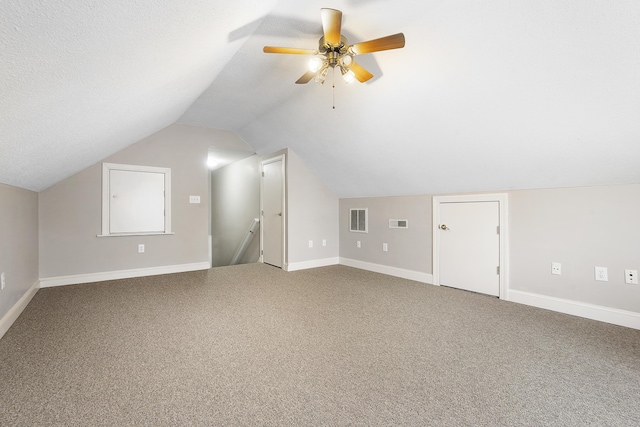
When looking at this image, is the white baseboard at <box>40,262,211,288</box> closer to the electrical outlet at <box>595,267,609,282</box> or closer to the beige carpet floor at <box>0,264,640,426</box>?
the beige carpet floor at <box>0,264,640,426</box>

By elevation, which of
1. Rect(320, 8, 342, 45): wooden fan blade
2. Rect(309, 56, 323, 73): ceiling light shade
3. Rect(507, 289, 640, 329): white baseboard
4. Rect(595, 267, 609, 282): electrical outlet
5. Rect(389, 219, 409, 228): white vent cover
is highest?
Rect(320, 8, 342, 45): wooden fan blade

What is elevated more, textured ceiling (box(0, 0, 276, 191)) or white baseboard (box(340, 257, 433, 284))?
textured ceiling (box(0, 0, 276, 191))

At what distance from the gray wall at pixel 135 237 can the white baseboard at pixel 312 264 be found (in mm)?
1479

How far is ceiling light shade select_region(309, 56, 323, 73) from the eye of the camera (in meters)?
2.21

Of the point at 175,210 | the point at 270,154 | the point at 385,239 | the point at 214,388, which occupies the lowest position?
the point at 214,388

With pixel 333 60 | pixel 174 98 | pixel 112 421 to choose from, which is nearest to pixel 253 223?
pixel 174 98

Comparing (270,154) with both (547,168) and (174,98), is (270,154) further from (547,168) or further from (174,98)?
(547,168)

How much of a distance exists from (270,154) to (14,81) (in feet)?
13.7

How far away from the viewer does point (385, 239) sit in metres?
4.54

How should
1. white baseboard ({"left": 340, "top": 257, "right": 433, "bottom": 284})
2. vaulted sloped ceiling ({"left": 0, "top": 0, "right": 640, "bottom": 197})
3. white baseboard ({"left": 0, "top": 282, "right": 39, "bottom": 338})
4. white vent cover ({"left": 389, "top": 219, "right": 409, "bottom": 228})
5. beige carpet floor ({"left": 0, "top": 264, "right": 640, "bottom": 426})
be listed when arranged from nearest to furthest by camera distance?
vaulted sloped ceiling ({"left": 0, "top": 0, "right": 640, "bottom": 197}) < beige carpet floor ({"left": 0, "top": 264, "right": 640, "bottom": 426}) < white baseboard ({"left": 0, "top": 282, "right": 39, "bottom": 338}) < white baseboard ({"left": 340, "top": 257, "right": 433, "bottom": 284}) < white vent cover ({"left": 389, "top": 219, "right": 409, "bottom": 228})

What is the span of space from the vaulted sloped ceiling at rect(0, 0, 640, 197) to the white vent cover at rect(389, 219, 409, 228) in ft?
2.47

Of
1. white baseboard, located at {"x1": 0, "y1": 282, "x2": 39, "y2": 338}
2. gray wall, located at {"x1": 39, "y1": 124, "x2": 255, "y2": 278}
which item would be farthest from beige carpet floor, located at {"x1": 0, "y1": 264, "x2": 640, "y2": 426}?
gray wall, located at {"x1": 39, "y1": 124, "x2": 255, "y2": 278}

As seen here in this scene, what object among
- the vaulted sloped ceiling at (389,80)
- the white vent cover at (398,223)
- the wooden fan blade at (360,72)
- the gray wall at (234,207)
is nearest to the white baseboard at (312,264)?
the gray wall at (234,207)

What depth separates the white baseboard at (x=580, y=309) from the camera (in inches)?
97.4
